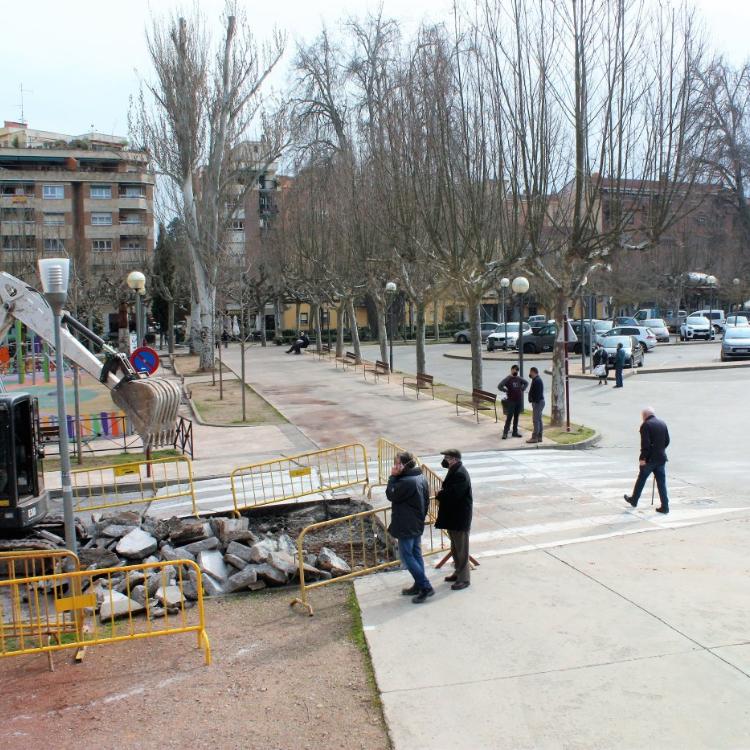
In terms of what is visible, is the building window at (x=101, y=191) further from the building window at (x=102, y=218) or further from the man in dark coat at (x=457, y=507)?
the man in dark coat at (x=457, y=507)

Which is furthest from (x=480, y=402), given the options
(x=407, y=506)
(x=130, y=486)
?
(x=407, y=506)

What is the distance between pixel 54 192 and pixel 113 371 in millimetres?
66604

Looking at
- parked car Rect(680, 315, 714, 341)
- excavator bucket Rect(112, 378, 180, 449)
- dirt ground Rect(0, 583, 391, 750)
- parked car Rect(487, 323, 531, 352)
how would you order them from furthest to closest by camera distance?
parked car Rect(680, 315, 714, 341)
parked car Rect(487, 323, 531, 352)
excavator bucket Rect(112, 378, 180, 449)
dirt ground Rect(0, 583, 391, 750)

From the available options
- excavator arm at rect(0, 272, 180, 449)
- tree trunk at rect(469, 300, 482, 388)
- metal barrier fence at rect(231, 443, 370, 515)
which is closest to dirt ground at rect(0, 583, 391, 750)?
excavator arm at rect(0, 272, 180, 449)

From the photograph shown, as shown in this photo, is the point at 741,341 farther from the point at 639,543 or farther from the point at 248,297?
the point at 248,297

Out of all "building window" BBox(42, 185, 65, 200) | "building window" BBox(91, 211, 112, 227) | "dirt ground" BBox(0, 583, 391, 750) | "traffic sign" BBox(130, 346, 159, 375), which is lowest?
"dirt ground" BBox(0, 583, 391, 750)

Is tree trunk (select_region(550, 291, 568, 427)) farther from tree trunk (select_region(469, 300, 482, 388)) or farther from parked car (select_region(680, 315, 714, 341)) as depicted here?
parked car (select_region(680, 315, 714, 341))

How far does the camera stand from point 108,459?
17047 mm

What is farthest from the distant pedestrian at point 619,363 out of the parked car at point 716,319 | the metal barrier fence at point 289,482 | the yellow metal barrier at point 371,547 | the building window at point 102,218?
the building window at point 102,218

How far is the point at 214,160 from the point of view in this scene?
120 feet

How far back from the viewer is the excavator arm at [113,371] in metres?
10.7

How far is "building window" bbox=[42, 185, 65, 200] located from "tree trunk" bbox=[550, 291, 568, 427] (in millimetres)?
62002

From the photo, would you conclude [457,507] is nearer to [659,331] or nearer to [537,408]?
[537,408]

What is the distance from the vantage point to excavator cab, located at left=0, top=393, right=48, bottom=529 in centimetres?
934
